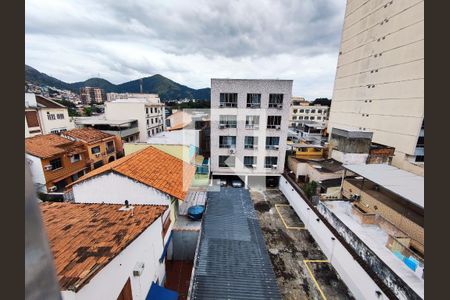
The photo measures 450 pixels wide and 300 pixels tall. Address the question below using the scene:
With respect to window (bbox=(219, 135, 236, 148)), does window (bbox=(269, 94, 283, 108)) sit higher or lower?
higher

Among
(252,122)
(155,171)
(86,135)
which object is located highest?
(252,122)

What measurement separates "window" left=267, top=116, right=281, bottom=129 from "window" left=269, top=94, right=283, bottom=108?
1.31m

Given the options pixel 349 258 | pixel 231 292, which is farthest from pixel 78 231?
pixel 349 258

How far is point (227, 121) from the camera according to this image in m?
22.7

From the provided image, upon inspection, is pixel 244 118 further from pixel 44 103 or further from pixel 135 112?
pixel 44 103

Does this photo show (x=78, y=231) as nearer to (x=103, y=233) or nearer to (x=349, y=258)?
(x=103, y=233)

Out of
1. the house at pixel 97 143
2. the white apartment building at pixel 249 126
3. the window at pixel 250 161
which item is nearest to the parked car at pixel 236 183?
the white apartment building at pixel 249 126

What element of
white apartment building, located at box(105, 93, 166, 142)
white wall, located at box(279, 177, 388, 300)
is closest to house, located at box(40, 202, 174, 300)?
white wall, located at box(279, 177, 388, 300)

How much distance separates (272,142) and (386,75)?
22661mm

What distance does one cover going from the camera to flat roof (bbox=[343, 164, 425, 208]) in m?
11.6

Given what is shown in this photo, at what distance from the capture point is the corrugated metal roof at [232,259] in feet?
29.6

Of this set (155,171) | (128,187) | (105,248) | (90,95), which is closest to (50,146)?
(155,171)

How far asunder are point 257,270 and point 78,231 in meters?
8.11

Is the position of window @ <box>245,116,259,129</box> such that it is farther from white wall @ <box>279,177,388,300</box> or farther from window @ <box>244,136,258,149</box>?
white wall @ <box>279,177,388,300</box>
